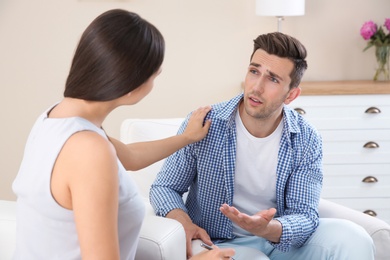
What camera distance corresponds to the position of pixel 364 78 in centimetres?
466

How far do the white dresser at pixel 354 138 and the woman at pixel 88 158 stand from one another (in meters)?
2.60

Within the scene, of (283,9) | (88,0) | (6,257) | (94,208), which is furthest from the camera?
(88,0)

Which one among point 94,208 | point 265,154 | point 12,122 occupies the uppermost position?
point 94,208

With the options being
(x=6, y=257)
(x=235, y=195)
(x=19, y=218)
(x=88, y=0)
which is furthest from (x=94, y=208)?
(x=88, y=0)

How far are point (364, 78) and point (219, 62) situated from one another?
0.92 m

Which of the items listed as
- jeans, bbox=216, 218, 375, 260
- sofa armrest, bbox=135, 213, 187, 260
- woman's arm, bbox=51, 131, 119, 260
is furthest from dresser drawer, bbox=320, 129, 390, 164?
woman's arm, bbox=51, 131, 119, 260

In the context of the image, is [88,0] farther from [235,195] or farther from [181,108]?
[235,195]

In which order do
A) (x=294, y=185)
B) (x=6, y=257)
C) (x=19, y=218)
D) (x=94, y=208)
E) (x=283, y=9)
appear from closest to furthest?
(x=94, y=208), (x=19, y=218), (x=6, y=257), (x=294, y=185), (x=283, y=9)

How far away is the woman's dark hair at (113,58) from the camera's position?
5.09ft

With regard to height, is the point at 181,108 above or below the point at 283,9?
below

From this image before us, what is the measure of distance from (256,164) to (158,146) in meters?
0.47

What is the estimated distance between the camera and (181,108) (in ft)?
15.3

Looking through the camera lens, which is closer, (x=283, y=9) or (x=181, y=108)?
(x=283, y=9)

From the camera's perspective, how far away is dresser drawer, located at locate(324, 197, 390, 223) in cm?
431
